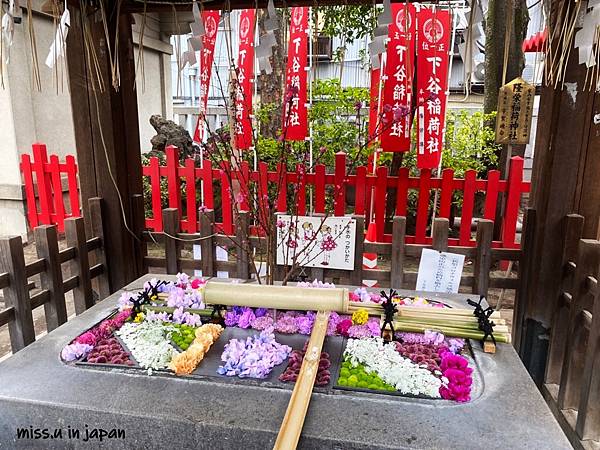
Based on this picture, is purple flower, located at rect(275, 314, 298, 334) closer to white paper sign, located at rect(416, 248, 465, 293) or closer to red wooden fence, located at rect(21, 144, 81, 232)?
white paper sign, located at rect(416, 248, 465, 293)

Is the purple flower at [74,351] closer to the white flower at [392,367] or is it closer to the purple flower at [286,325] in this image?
the purple flower at [286,325]

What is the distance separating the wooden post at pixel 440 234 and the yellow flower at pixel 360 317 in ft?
4.45

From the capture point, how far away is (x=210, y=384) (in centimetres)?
178

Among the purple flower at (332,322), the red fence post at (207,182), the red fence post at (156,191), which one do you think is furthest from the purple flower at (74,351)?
the red fence post at (156,191)

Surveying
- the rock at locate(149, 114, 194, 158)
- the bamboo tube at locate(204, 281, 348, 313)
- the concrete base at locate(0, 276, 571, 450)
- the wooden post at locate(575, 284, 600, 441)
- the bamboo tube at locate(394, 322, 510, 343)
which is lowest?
the wooden post at locate(575, 284, 600, 441)

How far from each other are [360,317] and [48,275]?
2.24 meters

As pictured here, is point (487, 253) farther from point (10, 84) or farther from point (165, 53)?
point (165, 53)

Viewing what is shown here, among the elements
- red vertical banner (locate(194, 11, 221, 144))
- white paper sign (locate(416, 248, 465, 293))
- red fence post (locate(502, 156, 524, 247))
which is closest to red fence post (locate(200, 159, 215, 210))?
red vertical banner (locate(194, 11, 221, 144))

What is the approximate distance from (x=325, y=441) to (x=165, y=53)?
11647mm

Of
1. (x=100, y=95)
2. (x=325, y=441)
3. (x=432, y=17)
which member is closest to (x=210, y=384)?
(x=325, y=441)

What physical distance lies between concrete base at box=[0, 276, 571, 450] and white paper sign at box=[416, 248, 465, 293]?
155 centimetres

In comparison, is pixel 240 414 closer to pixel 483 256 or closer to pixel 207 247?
pixel 207 247

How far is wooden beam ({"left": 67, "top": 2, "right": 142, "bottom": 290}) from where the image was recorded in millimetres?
3322

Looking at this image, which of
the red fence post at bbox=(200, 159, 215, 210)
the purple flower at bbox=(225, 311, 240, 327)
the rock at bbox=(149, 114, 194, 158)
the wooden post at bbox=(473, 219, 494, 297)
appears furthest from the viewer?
the rock at bbox=(149, 114, 194, 158)
